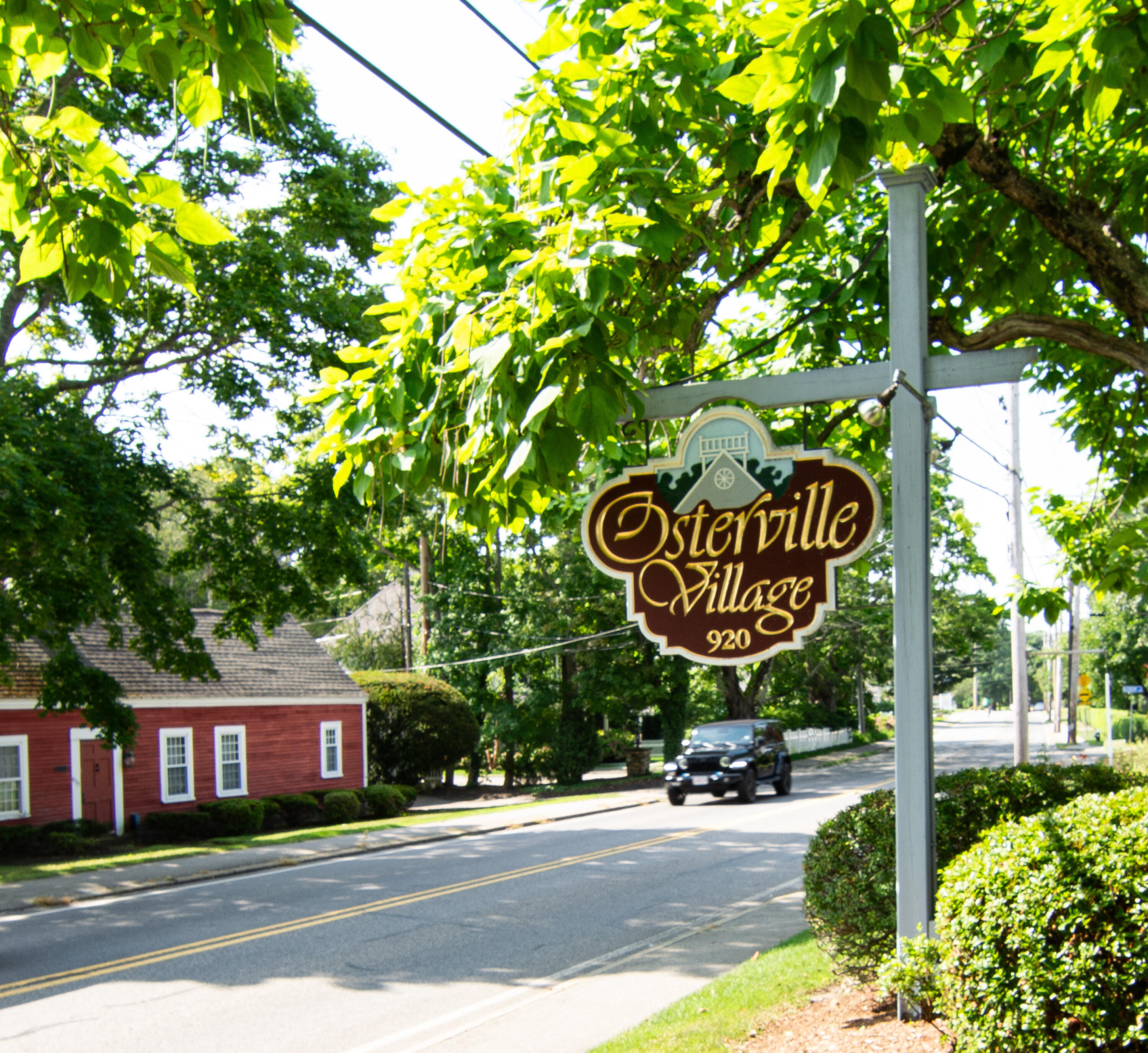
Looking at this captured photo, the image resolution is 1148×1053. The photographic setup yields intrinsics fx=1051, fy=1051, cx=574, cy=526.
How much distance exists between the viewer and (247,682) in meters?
27.7

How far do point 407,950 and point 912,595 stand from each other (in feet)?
22.8

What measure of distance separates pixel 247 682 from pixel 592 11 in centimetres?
2430

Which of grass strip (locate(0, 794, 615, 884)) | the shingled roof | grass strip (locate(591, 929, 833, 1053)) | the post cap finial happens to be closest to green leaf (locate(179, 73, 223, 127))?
the post cap finial

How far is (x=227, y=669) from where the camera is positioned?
27.8 metres

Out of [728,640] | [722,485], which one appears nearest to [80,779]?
[728,640]

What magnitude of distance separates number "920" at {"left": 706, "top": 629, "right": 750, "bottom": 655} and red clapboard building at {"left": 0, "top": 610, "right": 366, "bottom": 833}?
15407mm

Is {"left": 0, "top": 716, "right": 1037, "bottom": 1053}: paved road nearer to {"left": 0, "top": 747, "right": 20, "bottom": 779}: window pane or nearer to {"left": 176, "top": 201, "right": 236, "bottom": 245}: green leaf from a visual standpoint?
{"left": 176, "top": 201, "right": 236, "bottom": 245}: green leaf

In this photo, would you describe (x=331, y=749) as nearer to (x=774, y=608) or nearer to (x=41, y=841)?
(x=41, y=841)

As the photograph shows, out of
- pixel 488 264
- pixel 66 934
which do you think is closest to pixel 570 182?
pixel 488 264

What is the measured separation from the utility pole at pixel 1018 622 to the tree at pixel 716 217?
11429mm

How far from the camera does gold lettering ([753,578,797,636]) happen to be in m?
5.09

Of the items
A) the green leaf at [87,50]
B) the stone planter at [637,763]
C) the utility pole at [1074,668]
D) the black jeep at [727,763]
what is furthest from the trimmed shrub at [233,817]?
the utility pole at [1074,668]

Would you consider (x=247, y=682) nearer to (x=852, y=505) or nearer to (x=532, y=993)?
(x=532, y=993)

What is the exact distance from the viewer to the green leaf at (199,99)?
3.94 metres
